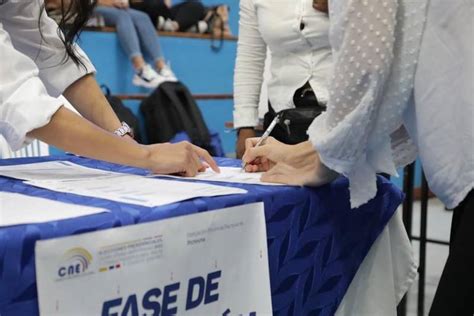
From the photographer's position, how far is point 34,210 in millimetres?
679

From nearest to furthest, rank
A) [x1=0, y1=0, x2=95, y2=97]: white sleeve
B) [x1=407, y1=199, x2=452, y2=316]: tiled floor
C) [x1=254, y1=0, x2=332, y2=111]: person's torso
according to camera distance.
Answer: [x1=0, y1=0, x2=95, y2=97]: white sleeve < [x1=254, y1=0, x2=332, y2=111]: person's torso < [x1=407, y1=199, x2=452, y2=316]: tiled floor

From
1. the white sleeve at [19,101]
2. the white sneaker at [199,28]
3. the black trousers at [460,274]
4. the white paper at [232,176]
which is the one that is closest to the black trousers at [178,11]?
the white sneaker at [199,28]

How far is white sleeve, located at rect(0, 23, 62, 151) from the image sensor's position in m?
0.83

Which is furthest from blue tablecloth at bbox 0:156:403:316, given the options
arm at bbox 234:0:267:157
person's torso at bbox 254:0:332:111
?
arm at bbox 234:0:267:157

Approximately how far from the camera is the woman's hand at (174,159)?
37.0 inches

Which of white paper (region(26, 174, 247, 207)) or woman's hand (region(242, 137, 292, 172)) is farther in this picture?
woman's hand (region(242, 137, 292, 172))

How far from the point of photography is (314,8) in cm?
138

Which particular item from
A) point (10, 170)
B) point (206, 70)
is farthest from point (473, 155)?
point (206, 70)

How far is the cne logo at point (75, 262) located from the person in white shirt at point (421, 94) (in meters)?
0.34

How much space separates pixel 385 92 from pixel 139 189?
343mm

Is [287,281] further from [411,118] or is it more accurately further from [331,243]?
[411,118]

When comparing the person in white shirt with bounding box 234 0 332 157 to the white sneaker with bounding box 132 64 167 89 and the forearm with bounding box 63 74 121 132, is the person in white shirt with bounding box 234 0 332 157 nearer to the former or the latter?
the forearm with bounding box 63 74 121 132

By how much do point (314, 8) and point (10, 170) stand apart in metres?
0.75

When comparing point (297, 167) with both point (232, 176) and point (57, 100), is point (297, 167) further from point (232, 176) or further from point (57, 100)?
point (57, 100)
